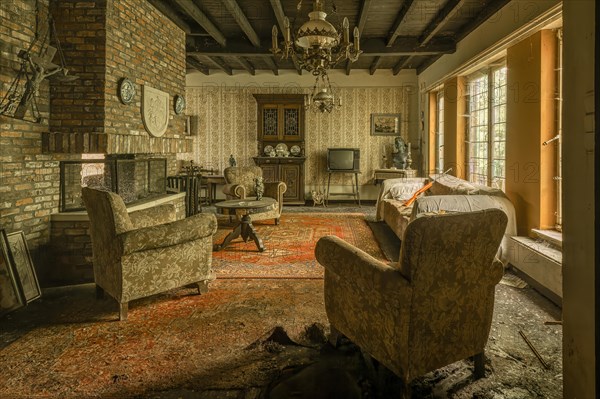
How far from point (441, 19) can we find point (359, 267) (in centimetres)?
491

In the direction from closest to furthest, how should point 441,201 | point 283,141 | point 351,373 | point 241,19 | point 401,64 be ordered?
point 351,373
point 441,201
point 241,19
point 401,64
point 283,141

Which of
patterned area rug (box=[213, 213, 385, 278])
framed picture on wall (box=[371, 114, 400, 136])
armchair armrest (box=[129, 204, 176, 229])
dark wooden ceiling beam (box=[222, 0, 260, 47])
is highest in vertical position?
dark wooden ceiling beam (box=[222, 0, 260, 47])

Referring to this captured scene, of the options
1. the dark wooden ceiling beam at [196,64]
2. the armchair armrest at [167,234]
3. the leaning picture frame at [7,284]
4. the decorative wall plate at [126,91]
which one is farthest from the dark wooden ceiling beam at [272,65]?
the leaning picture frame at [7,284]

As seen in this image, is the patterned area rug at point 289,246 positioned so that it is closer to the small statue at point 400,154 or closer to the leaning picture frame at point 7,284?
the leaning picture frame at point 7,284

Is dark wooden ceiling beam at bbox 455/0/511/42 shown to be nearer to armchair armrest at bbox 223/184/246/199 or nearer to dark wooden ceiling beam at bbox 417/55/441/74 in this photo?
dark wooden ceiling beam at bbox 417/55/441/74

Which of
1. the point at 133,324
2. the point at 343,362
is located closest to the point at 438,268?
the point at 343,362

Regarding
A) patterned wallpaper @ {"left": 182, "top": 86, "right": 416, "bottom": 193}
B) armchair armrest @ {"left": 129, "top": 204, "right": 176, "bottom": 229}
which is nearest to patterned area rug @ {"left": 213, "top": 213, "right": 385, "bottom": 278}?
armchair armrest @ {"left": 129, "top": 204, "right": 176, "bottom": 229}

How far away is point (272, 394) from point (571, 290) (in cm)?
141

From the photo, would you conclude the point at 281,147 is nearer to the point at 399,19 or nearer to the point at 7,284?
the point at 399,19

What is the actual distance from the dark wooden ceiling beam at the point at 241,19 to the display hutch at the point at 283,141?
9.29 ft

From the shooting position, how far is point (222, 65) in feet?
30.2

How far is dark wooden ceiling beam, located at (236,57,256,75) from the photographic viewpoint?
8820mm

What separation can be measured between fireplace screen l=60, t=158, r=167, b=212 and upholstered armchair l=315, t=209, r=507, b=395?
322cm

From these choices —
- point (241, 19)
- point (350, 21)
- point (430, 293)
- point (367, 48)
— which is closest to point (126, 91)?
point (241, 19)
